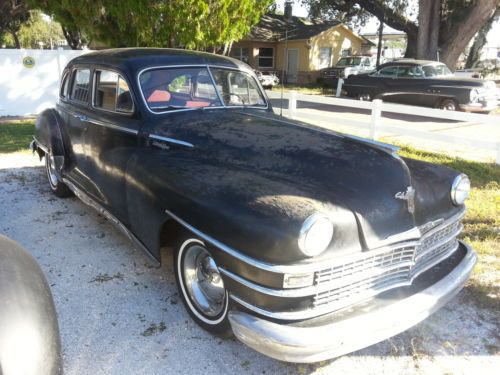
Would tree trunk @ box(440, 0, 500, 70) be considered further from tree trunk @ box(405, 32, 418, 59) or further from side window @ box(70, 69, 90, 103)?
side window @ box(70, 69, 90, 103)

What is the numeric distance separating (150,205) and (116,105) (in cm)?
138

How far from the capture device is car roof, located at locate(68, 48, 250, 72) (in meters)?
4.05

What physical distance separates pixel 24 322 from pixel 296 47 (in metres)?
28.8

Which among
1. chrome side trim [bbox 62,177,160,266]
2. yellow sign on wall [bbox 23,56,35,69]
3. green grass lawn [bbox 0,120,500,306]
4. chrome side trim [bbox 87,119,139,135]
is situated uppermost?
yellow sign on wall [bbox 23,56,35,69]

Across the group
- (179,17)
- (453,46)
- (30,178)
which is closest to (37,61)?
(179,17)

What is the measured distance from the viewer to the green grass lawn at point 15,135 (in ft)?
27.2

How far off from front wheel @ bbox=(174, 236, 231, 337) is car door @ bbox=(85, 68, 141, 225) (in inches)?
33.5

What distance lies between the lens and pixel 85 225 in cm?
486

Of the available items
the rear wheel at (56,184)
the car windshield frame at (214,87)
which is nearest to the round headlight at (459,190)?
the car windshield frame at (214,87)

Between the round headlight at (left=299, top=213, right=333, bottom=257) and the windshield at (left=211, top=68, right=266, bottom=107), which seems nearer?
the round headlight at (left=299, top=213, right=333, bottom=257)

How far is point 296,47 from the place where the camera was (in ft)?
94.6

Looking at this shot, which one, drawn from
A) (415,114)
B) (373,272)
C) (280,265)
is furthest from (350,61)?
(280,265)

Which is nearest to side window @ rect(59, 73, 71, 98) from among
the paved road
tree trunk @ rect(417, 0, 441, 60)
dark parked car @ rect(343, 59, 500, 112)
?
the paved road

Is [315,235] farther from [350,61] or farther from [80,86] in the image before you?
[350,61]
